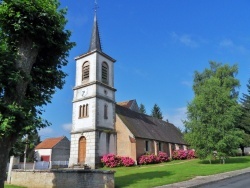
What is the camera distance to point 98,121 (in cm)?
3086

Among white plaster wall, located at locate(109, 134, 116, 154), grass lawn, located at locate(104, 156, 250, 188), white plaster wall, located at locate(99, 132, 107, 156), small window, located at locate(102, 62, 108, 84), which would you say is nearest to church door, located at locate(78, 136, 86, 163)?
white plaster wall, located at locate(99, 132, 107, 156)

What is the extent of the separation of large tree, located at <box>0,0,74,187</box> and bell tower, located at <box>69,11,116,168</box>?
1776cm

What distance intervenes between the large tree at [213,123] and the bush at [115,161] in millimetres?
7037

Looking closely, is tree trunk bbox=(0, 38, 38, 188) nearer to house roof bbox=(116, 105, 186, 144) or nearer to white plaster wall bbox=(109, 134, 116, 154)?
white plaster wall bbox=(109, 134, 116, 154)

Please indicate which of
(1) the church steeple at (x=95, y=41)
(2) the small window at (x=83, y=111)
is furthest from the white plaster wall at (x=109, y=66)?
(2) the small window at (x=83, y=111)

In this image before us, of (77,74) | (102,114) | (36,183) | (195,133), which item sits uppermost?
(77,74)

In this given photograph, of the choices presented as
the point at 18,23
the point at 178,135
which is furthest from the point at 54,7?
the point at 178,135

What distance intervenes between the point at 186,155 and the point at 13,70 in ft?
108

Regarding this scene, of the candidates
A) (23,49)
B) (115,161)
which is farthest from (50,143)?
(23,49)

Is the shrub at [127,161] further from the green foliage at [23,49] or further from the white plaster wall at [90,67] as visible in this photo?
the green foliage at [23,49]

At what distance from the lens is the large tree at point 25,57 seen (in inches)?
403

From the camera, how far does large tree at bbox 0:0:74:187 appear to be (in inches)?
403

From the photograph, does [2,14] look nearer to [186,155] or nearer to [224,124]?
[224,124]

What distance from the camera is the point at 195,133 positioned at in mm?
27359
